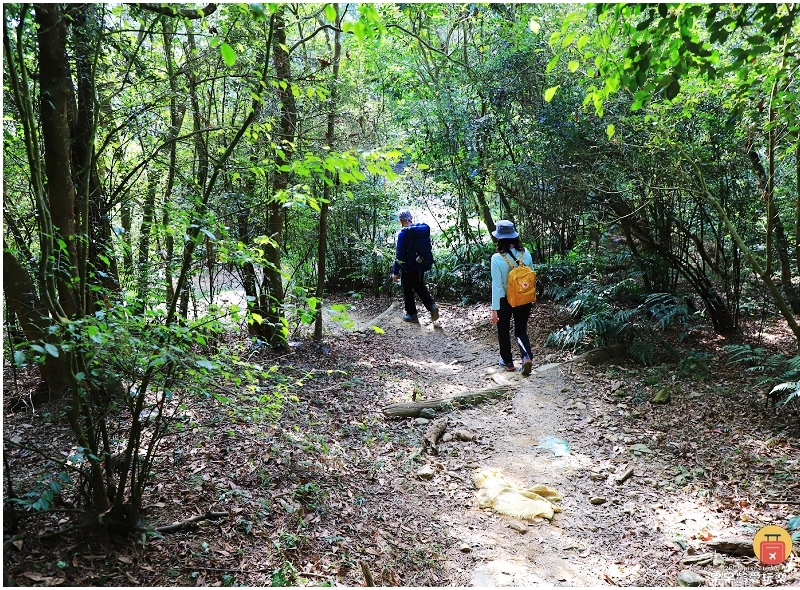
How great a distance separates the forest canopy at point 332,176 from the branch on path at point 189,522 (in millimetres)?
240

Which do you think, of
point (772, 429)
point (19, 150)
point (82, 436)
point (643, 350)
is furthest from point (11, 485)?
point (643, 350)

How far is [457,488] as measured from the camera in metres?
5.13

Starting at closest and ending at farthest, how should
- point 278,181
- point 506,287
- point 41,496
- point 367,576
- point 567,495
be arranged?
point 41,496 → point 367,576 → point 567,495 → point 278,181 → point 506,287

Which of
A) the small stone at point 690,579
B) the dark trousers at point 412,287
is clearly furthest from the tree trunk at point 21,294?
the dark trousers at point 412,287

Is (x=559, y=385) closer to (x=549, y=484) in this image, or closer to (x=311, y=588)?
(x=549, y=484)

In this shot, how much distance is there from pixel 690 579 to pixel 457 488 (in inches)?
80.9

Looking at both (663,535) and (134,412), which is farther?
(663,535)

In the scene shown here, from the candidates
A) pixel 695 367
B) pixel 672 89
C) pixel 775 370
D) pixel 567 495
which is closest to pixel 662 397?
pixel 695 367

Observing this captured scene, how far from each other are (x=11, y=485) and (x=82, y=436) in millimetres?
556

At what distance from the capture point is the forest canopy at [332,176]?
3.11m

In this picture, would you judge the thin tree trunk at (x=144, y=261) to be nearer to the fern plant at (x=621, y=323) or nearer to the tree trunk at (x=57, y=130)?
the tree trunk at (x=57, y=130)

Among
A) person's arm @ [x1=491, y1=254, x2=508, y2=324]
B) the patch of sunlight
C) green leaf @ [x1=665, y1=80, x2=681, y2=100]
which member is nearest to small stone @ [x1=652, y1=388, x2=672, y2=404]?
the patch of sunlight

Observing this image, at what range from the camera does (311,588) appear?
3.22m

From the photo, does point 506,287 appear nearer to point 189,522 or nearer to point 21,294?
point 189,522
